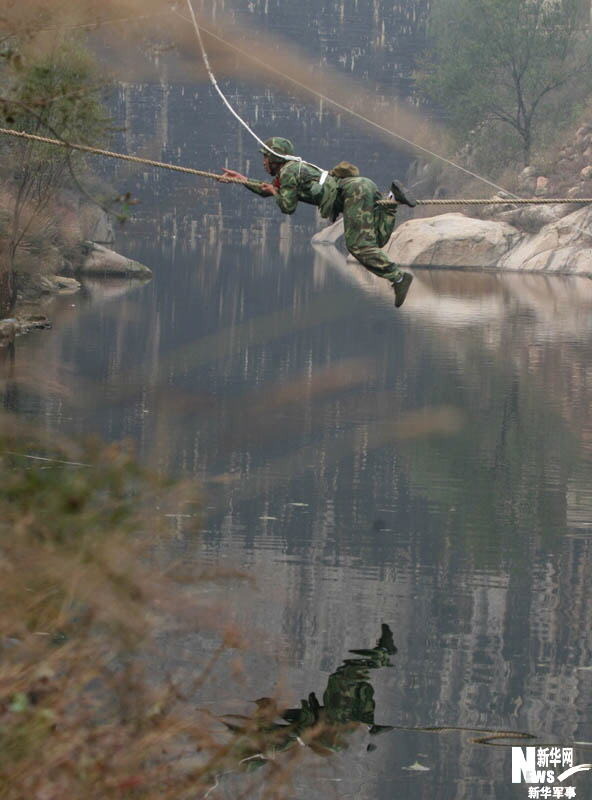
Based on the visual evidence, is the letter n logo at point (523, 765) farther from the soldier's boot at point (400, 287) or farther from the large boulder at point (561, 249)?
the large boulder at point (561, 249)

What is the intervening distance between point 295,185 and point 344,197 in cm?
42

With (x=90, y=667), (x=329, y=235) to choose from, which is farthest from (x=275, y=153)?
(x=329, y=235)

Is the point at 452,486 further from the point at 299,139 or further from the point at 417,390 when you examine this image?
the point at 299,139

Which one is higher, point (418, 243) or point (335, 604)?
point (418, 243)

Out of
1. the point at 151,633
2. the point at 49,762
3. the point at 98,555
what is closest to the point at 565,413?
the point at 151,633

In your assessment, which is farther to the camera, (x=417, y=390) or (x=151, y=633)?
(x=417, y=390)

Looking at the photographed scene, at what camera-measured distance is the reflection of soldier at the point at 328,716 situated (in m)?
7.71

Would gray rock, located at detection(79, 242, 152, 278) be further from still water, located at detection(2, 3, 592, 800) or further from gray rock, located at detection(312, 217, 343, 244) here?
gray rock, located at detection(312, 217, 343, 244)

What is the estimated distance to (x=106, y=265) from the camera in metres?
49.2

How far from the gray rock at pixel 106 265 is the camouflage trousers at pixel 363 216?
122ft

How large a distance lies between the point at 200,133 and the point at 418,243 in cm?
3263

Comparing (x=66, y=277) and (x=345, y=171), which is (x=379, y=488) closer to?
(x=345, y=171)

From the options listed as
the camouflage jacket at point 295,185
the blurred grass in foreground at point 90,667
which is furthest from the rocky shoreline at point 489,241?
the blurred grass in foreground at point 90,667

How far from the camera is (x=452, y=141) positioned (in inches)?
3366
